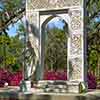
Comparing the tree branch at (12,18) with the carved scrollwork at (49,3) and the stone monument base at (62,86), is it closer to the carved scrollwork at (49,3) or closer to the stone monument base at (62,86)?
the carved scrollwork at (49,3)

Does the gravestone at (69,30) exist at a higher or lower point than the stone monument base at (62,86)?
higher

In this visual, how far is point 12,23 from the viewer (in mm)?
18156

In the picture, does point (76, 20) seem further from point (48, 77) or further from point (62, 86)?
point (48, 77)

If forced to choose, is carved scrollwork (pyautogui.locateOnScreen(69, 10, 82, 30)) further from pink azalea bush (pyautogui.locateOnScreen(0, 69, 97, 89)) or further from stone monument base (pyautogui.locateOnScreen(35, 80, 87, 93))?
pink azalea bush (pyautogui.locateOnScreen(0, 69, 97, 89))

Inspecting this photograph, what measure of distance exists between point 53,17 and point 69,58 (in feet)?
5.80

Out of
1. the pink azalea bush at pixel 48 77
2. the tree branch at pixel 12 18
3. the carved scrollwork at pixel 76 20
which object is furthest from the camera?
the tree branch at pixel 12 18

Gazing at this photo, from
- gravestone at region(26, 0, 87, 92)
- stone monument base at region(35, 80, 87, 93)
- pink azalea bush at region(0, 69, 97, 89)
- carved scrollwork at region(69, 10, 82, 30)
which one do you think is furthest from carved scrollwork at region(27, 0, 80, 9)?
pink azalea bush at region(0, 69, 97, 89)

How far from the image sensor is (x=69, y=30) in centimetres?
1245

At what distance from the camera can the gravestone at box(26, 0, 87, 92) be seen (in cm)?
1213

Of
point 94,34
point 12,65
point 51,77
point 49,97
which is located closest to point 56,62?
point 51,77

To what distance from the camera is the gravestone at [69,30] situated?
39.8 ft

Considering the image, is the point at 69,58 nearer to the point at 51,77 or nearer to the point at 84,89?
the point at 84,89

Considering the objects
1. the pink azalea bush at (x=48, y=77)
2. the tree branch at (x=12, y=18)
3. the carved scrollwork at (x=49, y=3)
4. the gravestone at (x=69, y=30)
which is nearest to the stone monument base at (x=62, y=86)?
the gravestone at (x=69, y=30)

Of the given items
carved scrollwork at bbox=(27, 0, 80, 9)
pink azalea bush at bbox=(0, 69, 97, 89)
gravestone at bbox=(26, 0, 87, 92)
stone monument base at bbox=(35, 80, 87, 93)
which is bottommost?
stone monument base at bbox=(35, 80, 87, 93)
